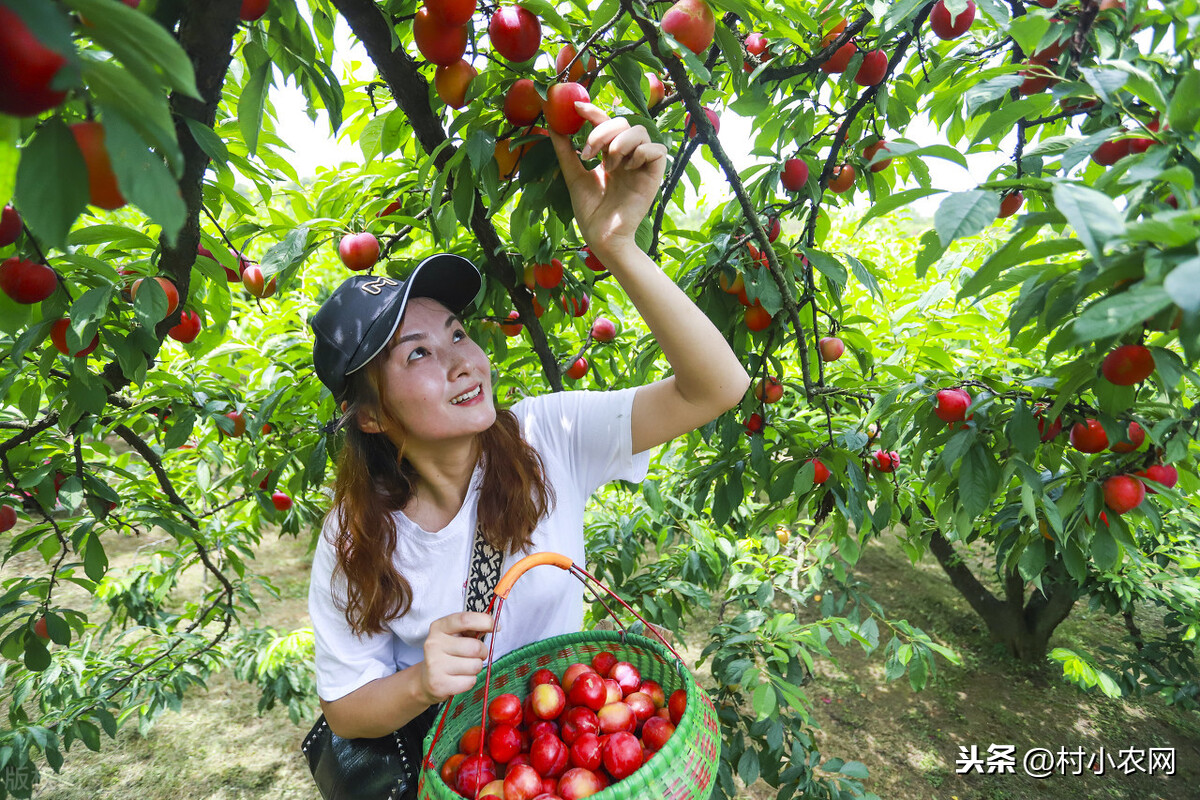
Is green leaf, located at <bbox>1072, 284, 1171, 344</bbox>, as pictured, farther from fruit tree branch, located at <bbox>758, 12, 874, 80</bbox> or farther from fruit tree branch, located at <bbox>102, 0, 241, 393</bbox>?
fruit tree branch, located at <bbox>758, 12, 874, 80</bbox>

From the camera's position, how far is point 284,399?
7.86ft

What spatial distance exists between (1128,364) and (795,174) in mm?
1026

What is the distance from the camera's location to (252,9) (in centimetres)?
106

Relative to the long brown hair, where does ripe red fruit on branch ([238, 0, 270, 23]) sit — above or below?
above

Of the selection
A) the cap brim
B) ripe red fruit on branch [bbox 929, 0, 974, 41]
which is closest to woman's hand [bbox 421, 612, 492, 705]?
the cap brim

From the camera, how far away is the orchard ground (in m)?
3.64

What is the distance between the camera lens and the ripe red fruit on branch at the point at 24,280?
1.38 meters

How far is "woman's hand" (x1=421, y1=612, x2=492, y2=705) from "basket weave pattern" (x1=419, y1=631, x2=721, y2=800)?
5cm

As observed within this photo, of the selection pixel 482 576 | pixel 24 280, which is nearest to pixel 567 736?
pixel 482 576

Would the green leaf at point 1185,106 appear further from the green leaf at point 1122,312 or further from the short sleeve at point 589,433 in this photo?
the short sleeve at point 589,433

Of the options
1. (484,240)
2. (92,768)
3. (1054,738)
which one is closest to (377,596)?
(484,240)

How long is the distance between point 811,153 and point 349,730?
6.67 feet

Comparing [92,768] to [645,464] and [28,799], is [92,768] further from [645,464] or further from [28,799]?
[645,464]

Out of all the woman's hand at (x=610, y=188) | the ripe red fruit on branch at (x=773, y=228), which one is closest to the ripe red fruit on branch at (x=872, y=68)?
the ripe red fruit on branch at (x=773, y=228)
